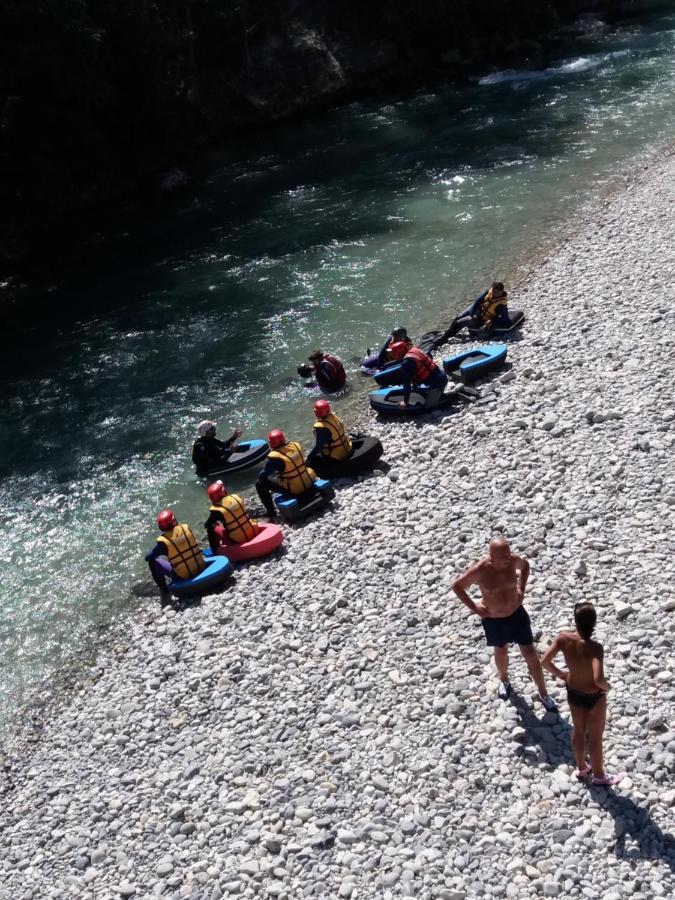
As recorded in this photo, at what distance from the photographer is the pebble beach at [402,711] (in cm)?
759

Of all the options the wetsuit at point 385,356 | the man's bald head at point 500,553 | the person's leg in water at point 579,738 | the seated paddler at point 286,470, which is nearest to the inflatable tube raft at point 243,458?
the seated paddler at point 286,470

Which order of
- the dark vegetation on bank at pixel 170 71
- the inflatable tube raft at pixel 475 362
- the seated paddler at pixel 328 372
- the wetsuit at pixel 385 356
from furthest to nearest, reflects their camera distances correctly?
the dark vegetation on bank at pixel 170 71, the wetsuit at pixel 385 356, the seated paddler at pixel 328 372, the inflatable tube raft at pixel 475 362

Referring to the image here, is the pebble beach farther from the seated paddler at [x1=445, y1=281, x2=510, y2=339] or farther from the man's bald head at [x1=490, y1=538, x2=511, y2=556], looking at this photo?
the seated paddler at [x1=445, y1=281, x2=510, y2=339]

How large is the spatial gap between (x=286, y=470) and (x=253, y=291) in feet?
35.5

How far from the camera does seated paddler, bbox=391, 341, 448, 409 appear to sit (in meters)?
15.4

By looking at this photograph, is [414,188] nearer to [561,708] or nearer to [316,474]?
[316,474]

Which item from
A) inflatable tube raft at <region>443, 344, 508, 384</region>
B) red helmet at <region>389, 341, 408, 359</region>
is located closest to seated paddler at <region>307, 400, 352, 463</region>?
red helmet at <region>389, 341, 408, 359</region>

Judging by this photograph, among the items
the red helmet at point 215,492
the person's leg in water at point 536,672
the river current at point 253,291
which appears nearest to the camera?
the person's leg in water at point 536,672

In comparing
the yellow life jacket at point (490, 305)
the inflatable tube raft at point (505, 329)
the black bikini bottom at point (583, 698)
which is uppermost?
the black bikini bottom at point (583, 698)

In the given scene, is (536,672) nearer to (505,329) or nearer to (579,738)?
(579,738)

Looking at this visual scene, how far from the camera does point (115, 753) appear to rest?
33.3 ft

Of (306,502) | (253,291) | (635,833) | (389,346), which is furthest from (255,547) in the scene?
(253,291)

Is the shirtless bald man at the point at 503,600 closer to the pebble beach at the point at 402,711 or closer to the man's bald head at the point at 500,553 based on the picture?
the man's bald head at the point at 500,553

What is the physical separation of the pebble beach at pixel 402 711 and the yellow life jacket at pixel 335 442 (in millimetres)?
568
